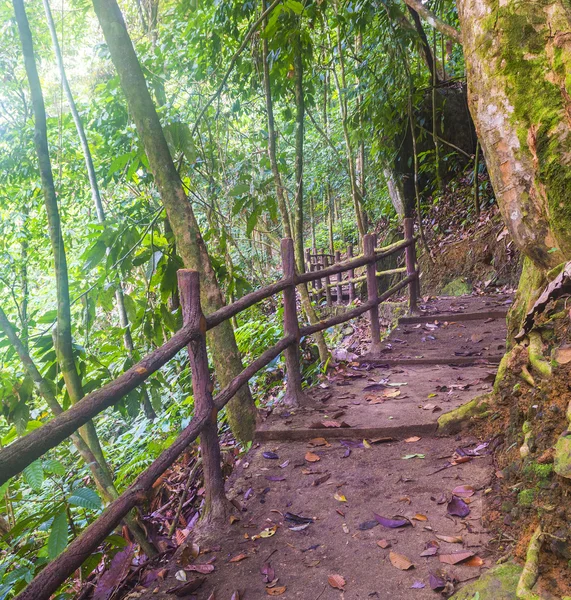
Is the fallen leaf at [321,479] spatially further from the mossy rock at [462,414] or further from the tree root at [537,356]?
the tree root at [537,356]

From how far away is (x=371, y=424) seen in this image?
10.3 ft

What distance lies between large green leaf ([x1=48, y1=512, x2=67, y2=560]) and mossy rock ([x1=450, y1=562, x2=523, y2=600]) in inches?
51.8

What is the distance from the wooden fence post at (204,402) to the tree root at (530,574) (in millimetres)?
1407

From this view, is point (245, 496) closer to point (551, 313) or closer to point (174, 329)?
point (174, 329)

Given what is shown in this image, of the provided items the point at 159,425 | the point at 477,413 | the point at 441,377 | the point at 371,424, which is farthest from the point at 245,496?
the point at 159,425

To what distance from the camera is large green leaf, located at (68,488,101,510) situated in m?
1.78

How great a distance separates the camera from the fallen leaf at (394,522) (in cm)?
216

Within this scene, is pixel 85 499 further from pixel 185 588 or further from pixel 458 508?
pixel 458 508

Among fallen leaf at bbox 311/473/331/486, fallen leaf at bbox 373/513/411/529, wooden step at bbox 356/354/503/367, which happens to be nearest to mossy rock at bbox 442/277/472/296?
wooden step at bbox 356/354/503/367

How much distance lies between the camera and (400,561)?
192 centimetres

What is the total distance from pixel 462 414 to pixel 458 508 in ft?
2.69

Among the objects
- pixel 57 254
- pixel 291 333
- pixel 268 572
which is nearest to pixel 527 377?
pixel 268 572

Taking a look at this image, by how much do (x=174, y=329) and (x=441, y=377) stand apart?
85.5 inches

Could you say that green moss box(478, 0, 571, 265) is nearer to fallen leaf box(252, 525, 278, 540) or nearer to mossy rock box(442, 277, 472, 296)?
fallen leaf box(252, 525, 278, 540)
